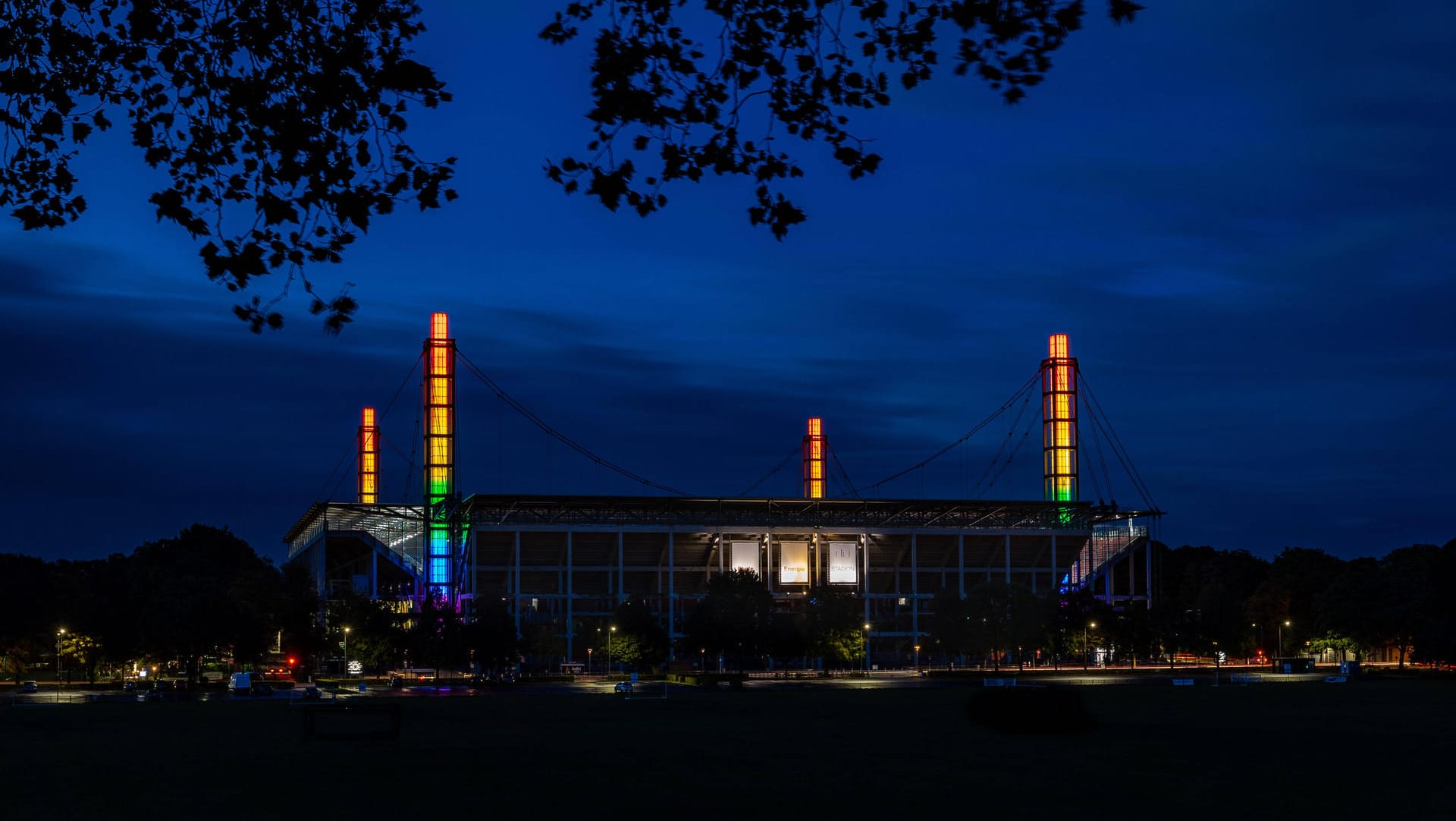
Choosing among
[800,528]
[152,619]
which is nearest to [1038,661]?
[800,528]

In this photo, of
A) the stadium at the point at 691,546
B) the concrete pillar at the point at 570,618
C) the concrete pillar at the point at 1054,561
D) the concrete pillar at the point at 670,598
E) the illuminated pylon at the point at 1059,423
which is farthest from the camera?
the illuminated pylon at the point at 1059,423

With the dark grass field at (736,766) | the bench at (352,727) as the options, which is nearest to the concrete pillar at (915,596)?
the dark grass field at (736,766)

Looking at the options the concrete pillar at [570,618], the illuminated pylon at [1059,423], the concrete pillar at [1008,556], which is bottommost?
the concrete pillar at [570,618]

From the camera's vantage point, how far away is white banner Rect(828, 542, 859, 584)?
145000 mm

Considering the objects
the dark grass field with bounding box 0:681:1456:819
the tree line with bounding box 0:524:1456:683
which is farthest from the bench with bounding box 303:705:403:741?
the tree line with bounding box 0:524:1456:683

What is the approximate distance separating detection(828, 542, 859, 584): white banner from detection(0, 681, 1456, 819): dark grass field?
87.4m

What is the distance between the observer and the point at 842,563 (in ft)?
477

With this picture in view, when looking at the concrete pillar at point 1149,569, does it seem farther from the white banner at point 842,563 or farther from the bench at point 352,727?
the bench at point 352,727

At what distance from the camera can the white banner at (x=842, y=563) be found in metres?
145

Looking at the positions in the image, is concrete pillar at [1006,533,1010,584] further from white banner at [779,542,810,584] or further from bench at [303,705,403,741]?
bench at [303,705,403,741]

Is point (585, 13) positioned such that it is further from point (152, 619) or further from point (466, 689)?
point (152, 619)

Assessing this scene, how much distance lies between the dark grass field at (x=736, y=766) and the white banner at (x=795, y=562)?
91947mm

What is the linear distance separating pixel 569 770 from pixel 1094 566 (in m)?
137

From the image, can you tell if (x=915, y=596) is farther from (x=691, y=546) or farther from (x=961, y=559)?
(x=691, y=546)
